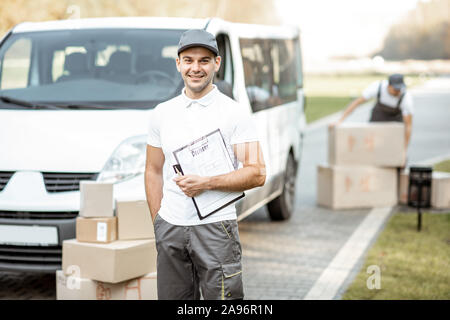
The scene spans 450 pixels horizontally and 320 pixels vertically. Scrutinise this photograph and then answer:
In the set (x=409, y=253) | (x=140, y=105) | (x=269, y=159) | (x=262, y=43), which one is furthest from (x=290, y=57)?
(x=140, y=105)

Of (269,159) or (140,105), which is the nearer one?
(140,105)

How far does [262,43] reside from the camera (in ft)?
26.1

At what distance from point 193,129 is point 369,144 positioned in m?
6.64

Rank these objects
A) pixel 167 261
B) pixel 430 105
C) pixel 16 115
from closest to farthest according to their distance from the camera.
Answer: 1. pixel 167 261
2. pixel 16 115
3. pixel 430 105

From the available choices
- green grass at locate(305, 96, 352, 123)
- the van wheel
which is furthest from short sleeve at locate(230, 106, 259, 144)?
green grass at locate(305, 96, 352, 123)

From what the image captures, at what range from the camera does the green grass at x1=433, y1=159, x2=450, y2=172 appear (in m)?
12.8

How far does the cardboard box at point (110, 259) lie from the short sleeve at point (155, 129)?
1574 mm

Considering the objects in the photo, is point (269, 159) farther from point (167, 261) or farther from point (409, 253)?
point (167, 261)

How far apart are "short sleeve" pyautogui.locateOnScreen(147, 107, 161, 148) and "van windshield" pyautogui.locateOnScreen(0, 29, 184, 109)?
236 cm

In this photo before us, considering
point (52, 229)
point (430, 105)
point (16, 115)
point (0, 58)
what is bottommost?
point (430, 105)

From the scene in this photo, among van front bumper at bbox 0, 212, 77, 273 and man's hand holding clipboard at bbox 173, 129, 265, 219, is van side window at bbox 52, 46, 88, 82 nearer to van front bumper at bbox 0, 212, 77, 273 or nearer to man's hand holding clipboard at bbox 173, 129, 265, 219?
van front bumper at bbox 0, 212, 77, 273

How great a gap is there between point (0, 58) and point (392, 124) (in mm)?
5100

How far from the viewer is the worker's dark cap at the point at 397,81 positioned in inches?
366

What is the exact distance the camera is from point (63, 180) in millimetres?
5375
